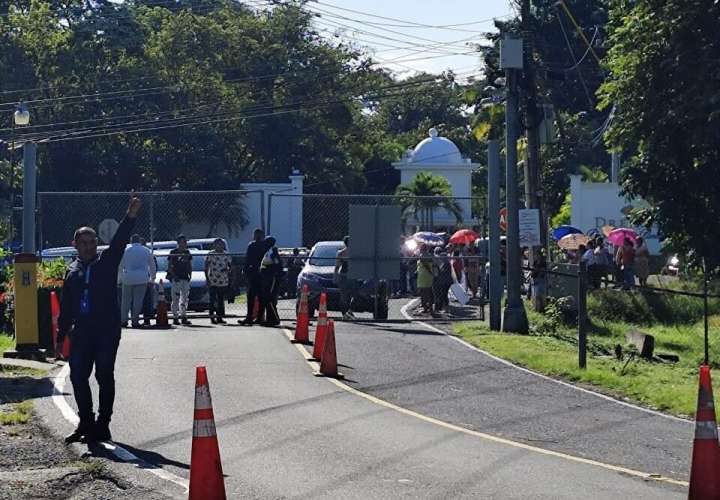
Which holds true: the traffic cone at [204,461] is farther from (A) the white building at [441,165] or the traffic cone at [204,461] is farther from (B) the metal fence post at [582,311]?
(A) the white building at [441,165]

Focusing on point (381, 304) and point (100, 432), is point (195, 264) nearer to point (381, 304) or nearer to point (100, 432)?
point (381, 304)

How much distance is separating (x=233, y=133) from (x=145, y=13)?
10298 mm

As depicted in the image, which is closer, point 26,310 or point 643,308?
point 26,310

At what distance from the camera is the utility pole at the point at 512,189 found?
2312 centimetres

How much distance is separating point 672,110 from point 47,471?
1977 cm

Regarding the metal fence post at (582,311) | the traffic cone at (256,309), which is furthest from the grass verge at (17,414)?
the traffic cone at (256,309)

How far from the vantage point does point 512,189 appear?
2359 cm

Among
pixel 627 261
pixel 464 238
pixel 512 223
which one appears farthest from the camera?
pixel 464 238

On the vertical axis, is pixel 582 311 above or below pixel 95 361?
below

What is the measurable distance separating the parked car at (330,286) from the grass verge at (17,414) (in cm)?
1299

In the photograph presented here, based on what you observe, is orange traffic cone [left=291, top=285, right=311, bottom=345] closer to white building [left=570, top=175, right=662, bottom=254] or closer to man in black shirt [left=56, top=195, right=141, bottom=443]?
man in black shirt [left=56, top=195, right=141, bottom=443]

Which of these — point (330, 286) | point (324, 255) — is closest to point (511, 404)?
point (330, 286)

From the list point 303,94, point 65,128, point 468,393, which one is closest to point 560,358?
point 468,393

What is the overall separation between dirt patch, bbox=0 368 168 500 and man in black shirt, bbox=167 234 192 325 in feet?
40.8
